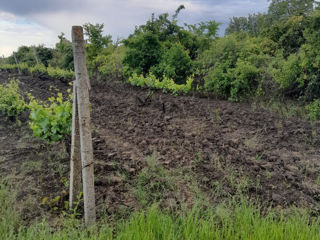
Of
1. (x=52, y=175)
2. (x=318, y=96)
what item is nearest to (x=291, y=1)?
(x=318, y=96)

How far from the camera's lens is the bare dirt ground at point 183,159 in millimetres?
3186

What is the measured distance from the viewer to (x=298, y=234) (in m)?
2.40

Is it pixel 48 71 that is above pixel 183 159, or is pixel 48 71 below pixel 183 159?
above

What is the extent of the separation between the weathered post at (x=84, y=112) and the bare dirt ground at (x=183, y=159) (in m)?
0.30

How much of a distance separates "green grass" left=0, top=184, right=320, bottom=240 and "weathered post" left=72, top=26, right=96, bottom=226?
24 cm

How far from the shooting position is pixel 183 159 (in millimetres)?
4082

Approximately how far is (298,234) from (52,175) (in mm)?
2857

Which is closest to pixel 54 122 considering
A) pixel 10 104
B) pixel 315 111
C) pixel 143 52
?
pixel 10 104

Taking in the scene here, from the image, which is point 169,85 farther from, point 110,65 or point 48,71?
point 48,71

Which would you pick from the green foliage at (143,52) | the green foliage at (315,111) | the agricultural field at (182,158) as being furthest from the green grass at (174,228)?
the green foliage at (143,52)

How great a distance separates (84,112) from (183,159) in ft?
6.56

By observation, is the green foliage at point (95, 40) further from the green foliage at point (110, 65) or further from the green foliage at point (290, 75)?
the green foliage at point (290, 75)

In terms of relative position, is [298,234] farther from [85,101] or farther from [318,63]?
[318,63]

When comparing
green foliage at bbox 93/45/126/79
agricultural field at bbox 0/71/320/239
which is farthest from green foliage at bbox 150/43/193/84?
agricultural field at bbox 0/71/320/239
